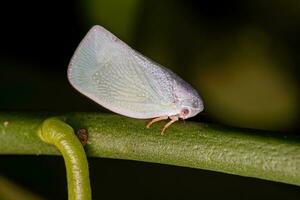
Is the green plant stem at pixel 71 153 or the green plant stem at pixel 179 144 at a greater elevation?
the green plant stem at pixel 179 144

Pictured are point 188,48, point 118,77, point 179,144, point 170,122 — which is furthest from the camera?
point 188,48

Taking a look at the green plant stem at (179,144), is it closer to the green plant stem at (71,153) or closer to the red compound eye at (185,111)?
the green plant stem at (71,153)

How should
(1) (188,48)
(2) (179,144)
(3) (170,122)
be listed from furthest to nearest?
(1) (188,48) < (3) (170,122) < (2) (179,144)

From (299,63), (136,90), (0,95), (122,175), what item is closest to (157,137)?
Result: (136,90)

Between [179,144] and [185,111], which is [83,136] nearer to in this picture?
[179,144]

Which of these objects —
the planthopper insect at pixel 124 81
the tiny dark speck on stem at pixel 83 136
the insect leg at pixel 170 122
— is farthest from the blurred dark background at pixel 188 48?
the tiny dark speck on stem at pixel 83 136

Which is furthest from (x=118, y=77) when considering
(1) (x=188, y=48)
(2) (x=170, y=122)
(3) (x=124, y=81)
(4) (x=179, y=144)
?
(1) (x=188, y=48)

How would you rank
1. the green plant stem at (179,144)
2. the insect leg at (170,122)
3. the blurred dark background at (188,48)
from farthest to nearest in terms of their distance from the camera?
the blurred dark background at (188,48)
the insect leg at (170,122)
the green plant stem at (179,144)
